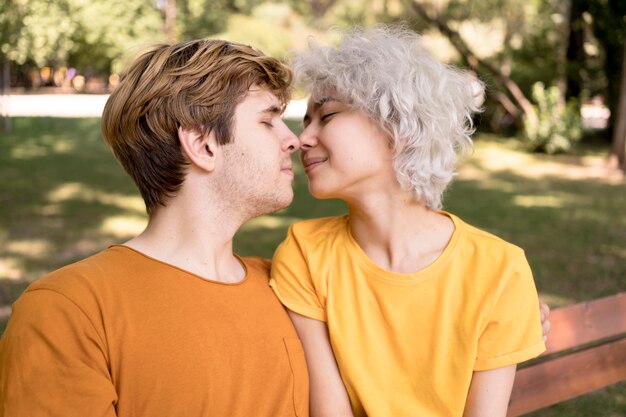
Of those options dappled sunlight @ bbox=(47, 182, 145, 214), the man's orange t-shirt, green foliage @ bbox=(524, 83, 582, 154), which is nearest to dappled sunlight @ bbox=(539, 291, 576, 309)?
the man's orange t-shirt

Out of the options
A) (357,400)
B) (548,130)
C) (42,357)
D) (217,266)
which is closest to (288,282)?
(217,266)

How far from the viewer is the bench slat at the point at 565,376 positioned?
2.77 metres

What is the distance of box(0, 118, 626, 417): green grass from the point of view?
662 cm

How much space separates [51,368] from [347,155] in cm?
103

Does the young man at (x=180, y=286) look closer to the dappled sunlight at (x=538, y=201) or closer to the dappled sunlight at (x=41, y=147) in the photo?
the dappled sunlight at (x=538, y=201)

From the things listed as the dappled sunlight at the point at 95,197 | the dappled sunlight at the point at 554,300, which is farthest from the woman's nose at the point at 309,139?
the dappled sunlight at the point at 95,197

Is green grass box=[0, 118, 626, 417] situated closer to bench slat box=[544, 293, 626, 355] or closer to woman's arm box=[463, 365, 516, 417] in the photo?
bench slat box=[544, 293, 626, 355]

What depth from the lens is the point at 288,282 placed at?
2.28 metres

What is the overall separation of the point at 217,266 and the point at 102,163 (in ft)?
41.0

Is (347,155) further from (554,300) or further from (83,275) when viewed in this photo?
(554,300)

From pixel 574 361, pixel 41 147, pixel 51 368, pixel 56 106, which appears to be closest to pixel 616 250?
Answer: pixel 574 361

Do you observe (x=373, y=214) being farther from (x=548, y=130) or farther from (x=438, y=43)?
(x=438, y=43)

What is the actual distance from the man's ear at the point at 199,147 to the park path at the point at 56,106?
19522 mm

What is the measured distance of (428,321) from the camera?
215cm
